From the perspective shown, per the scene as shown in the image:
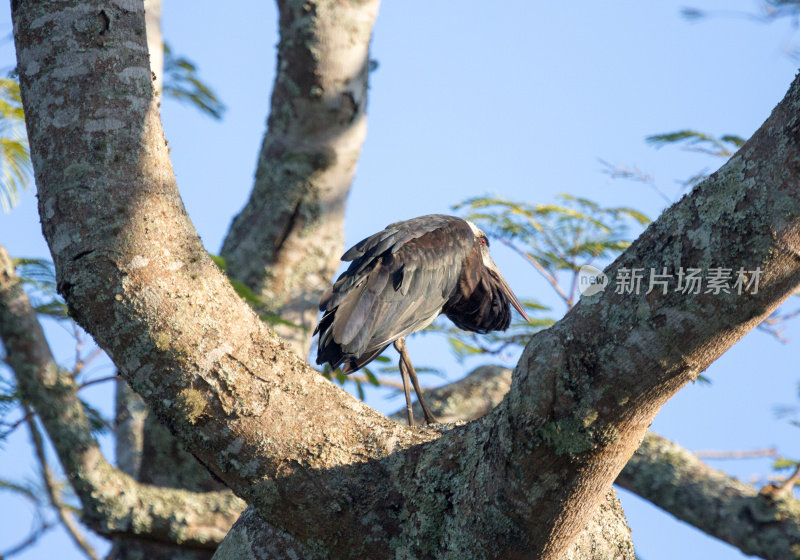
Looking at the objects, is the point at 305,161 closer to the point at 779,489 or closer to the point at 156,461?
the point at 156,461

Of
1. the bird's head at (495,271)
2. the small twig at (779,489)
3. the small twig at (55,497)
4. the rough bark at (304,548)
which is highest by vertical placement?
the bird's head at (495,271)

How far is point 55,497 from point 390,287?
2575mm

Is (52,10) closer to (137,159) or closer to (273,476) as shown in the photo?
(137,159)

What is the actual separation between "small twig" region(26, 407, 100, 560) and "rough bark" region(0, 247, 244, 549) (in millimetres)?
519

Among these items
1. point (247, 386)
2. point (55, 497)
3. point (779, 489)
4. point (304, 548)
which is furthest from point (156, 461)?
point (779, 489)

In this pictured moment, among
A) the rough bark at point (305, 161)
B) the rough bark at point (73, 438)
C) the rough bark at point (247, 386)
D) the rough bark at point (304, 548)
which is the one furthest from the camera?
the rough bark at point (305, 161)

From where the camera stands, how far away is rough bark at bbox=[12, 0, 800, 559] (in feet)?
6.64

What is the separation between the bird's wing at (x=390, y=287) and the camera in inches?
153

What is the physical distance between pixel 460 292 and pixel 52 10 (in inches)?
117

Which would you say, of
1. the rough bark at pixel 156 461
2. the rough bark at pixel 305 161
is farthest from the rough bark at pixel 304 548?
the rough bark at pixel 305 161

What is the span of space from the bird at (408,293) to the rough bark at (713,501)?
1.21 meters

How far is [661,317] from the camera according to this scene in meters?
1.84

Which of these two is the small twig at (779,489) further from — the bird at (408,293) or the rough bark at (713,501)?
the bird at (408,293)

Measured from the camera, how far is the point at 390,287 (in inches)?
165
